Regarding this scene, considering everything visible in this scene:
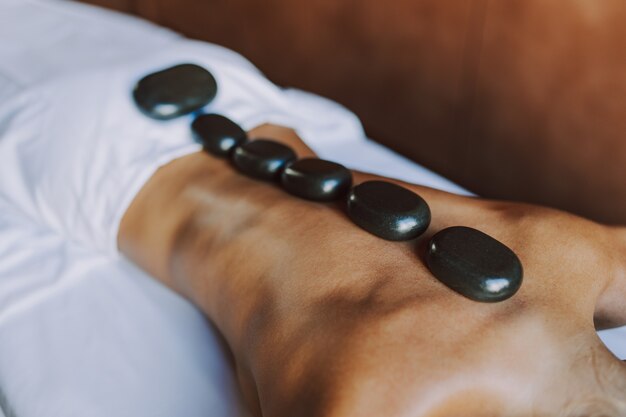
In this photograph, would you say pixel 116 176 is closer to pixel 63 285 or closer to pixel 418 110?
pixel 63 285

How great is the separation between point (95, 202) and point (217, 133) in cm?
20

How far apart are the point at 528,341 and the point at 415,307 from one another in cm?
10

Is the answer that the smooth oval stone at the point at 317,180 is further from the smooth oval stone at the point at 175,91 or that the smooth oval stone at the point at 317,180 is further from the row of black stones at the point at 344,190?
the smooth oval stone at the point at 175,91

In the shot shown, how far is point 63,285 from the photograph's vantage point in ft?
2.97

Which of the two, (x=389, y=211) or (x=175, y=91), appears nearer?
(x=389, y=211)

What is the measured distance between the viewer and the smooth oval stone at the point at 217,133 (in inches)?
37.2

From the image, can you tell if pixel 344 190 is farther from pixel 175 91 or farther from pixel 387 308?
pixel 175 91

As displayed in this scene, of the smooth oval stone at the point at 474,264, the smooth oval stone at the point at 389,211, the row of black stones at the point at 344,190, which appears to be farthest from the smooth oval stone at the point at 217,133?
the smooth oval stone at the point at 474,264

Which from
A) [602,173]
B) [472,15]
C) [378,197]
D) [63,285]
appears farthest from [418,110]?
[63,285]

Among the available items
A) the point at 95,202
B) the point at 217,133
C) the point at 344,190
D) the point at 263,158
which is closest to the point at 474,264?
the point at 344,190

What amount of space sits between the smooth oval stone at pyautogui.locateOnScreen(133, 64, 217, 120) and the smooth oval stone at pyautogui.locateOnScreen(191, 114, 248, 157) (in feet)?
0.10

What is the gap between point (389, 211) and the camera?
0.72 meters

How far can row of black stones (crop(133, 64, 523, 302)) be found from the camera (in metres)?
0.64

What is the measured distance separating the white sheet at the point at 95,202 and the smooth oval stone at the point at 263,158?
0.34 feet
